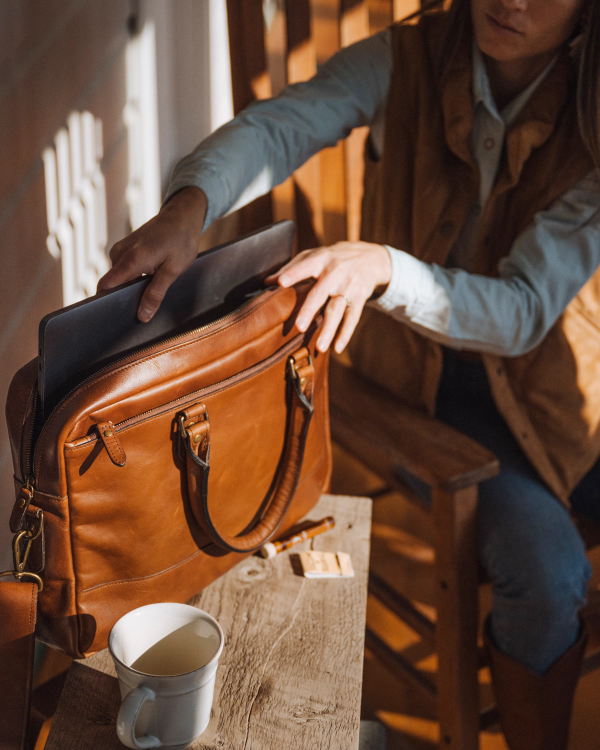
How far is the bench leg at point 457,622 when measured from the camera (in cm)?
97

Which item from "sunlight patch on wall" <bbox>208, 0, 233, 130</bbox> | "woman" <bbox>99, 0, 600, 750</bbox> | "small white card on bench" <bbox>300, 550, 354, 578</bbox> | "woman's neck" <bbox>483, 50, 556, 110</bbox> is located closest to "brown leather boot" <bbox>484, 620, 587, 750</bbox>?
"woman" <bbox>99, 0, 600, 750</bbox>

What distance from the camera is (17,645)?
1.84 ft

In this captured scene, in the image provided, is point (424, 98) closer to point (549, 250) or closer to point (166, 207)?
point (549, 250)

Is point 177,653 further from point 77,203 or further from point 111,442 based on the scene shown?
point 77,203

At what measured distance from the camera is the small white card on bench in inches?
30.7

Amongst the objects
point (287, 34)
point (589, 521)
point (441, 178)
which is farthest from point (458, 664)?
point (287, 34)

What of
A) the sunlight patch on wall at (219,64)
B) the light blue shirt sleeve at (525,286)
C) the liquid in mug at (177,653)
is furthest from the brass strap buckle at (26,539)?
the sunlight patch on wall at (219,64)

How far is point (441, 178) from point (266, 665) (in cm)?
75

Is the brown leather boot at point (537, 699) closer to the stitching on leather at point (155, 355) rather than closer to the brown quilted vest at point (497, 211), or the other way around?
the brown quilted vest at point (497, 211)

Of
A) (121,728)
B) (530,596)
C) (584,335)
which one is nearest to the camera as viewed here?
(121,728)

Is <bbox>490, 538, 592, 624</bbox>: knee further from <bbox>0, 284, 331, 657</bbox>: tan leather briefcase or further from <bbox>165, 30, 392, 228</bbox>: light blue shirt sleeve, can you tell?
<bbox>165, 30, 392, 228</bbox>: light blue shirt sleeve

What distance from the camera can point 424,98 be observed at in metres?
1.04

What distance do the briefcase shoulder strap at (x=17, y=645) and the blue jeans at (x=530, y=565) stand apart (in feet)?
2.14

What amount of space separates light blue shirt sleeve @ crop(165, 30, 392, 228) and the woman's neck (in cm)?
Answer: 17
